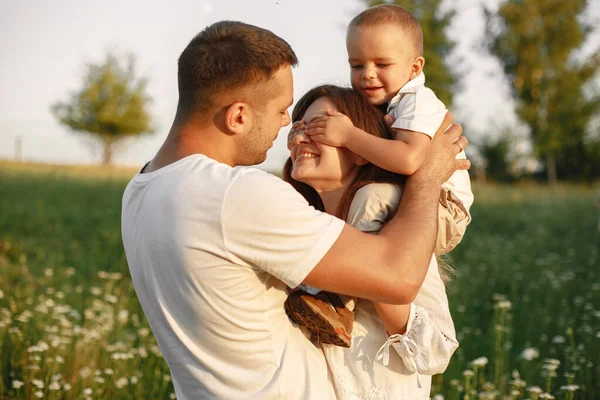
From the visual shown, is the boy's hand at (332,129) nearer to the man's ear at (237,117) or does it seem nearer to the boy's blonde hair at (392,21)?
the man's ear at (237,117)

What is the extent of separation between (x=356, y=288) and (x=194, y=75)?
0.90 m

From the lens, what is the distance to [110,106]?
176 ft

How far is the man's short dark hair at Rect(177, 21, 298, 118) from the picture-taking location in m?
2.20

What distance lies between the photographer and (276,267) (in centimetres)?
199

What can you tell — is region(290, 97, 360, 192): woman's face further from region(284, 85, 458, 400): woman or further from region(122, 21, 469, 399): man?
region(122, 21, 469, 399): man

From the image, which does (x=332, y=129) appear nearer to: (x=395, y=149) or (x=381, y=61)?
(x=395, y=149)

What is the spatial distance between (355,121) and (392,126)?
15cm

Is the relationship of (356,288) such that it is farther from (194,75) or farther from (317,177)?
(194,75)

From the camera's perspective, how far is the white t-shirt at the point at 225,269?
1.96 meters

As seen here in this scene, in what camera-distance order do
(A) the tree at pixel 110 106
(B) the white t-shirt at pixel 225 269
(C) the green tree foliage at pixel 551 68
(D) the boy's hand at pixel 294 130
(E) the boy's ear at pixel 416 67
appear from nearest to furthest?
(B) the white t-shirt at pixel 225 269
(D) the boy's hand at pixel 294 130
(E) the boy's ear at pixel 416 67
(C) the green tree foliage at pixel 551 68
(A) the tree at pixel 110 106

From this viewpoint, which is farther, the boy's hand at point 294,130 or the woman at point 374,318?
the boy's hand at point 294,130

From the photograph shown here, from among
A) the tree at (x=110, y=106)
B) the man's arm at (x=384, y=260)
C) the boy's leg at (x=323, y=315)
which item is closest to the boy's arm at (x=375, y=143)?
the man's arm at (x=384, y=260)

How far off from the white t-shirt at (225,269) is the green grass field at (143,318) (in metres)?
1.68

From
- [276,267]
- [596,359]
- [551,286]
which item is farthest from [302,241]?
[551,286]
